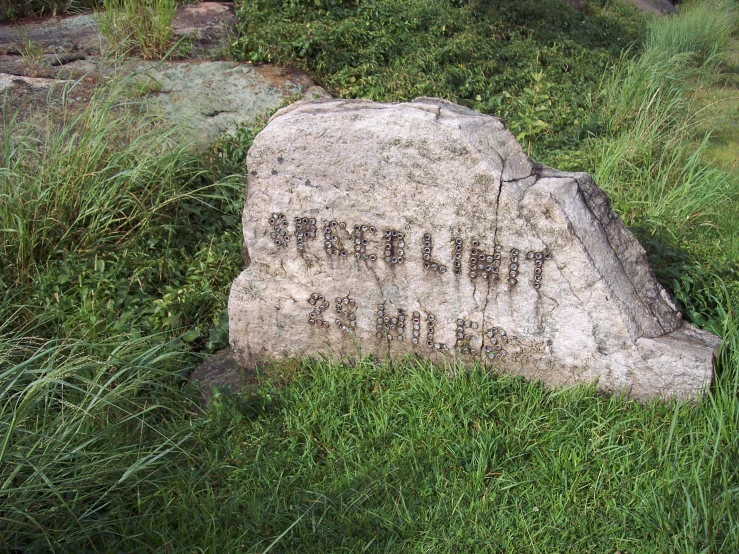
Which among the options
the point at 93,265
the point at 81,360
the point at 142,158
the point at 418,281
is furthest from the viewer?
the point at 142,158

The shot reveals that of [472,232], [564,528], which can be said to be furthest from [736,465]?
[472,232]

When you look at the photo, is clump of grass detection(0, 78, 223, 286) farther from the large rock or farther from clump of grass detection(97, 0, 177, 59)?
clump of grass detection(97, 0, 177, 59)

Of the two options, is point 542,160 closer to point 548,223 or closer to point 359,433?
point 548,223

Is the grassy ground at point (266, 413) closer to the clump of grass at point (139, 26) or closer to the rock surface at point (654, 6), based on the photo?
the clump of grass at point (139, 26)

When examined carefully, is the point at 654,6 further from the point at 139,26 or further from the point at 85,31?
the point at 85,31

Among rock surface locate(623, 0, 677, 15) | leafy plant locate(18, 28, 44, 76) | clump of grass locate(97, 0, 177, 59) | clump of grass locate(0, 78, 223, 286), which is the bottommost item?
rock surface locate(623, 0, 677, 15)

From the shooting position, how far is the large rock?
3.10 m

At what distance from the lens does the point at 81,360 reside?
115 inches

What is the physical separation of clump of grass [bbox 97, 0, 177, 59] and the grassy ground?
3.41ft

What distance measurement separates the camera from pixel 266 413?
325cm

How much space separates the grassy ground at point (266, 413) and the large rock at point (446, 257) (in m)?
0.14

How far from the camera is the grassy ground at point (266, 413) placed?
2.62 m

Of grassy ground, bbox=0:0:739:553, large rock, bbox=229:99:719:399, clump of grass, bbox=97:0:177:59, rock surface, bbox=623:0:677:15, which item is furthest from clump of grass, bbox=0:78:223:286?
rock surface, bbox=623:0:677:15

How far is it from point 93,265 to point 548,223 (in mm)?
2477
